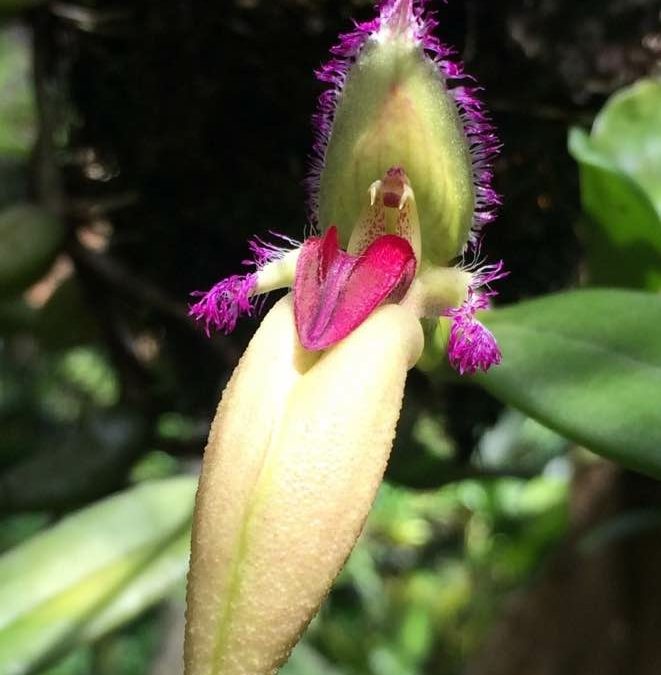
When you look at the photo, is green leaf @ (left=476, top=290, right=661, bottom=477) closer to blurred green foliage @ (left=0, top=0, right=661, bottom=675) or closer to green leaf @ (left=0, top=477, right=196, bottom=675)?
blurred green foliage @ (left=0, top=0, right=661, bottom=675)

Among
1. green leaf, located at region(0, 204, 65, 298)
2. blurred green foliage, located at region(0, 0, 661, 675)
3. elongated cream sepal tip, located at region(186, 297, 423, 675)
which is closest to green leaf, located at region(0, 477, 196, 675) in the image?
blurred green foliage, located at region(0, 0, 661, 675)

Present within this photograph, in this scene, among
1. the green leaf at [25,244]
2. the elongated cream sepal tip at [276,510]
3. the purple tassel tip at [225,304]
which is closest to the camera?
the elongated cream sepal tip at [276,510]

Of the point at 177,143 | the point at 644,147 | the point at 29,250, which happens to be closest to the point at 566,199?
the point at 644,147

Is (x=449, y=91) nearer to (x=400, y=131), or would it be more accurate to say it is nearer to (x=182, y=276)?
(x=400, y=131)

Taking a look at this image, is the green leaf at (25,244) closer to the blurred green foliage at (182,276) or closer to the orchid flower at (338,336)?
the blurred green foliage at (182,276)

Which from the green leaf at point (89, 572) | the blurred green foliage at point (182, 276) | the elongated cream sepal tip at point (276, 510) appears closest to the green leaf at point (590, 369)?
the blurred green foliage at point (182, 276)

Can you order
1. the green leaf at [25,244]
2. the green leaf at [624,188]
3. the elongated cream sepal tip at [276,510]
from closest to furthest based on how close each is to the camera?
1. the elongated cream sepal tip at [276,510]
2. the green leaf at [624,188]
3. the green leaf at [25,244]
